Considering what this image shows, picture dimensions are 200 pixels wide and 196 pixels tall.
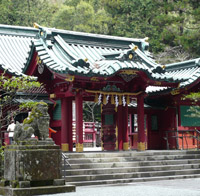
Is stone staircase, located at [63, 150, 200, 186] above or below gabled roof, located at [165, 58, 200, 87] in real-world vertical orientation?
below

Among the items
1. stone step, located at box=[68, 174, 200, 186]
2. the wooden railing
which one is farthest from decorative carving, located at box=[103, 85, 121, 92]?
the wooden railing

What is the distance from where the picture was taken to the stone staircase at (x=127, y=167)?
15148 millimetres

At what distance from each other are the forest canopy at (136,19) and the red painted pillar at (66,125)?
20.4 m

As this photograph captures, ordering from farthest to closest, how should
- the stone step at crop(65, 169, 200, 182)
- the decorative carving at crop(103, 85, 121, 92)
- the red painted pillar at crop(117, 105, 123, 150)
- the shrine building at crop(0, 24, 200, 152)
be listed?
1. the red painted pillar at crop(117, 105, 123, 150)
2. the decorative carving at crop(103, 85, 121, 92)
3. the shrine building at crop(0, 24, 200, 152)
4. the stone step at crop(65, 169, 200, 182)

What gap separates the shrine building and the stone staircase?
188cm

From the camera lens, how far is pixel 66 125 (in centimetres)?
1970

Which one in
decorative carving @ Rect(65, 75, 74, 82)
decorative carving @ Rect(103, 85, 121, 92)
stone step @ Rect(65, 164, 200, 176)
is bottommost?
stone step @ Rect(65, 164, 200, 176)

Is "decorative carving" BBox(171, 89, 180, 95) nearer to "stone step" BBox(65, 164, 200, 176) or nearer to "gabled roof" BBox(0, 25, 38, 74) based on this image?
"stone step" BBox(65, 164, 200, 176)

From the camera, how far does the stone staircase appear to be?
1515cm

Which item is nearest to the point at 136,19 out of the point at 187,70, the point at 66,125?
the point at 187,70

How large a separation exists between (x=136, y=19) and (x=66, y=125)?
26310 mm

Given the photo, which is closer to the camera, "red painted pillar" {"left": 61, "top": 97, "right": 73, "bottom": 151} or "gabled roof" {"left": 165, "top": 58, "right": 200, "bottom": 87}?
"red painted pillar" {"left": 61, "top": 97, "right": 73, "bottom": 151}

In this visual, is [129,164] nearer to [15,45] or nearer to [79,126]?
[79,126]

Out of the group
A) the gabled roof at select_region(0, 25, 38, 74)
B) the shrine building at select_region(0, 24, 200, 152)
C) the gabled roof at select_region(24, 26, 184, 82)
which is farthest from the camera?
the gabled roof at select_region(0, 25, 38, 74)
